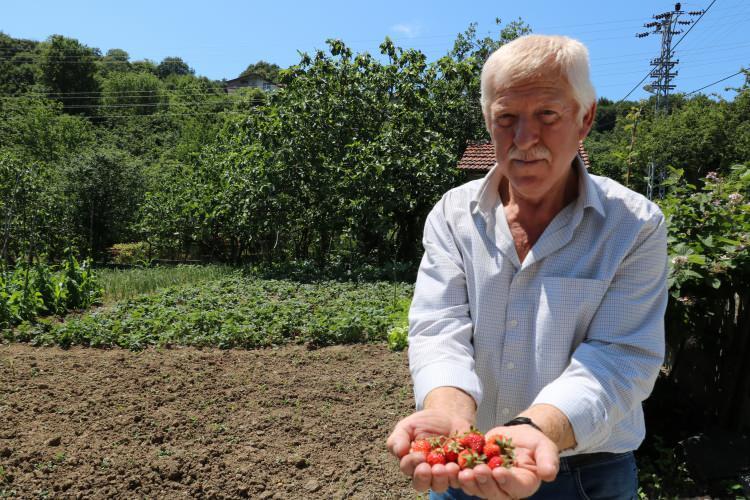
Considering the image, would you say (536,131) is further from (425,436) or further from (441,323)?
(425,436)

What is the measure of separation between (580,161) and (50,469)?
3425 mm

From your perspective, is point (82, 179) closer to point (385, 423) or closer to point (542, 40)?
point (385, 423)

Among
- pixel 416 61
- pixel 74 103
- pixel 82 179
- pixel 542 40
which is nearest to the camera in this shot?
pixel 542 40

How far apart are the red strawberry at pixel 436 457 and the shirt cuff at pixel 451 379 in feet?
0.58

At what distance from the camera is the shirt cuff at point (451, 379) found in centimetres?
136

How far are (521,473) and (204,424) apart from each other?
3.29 metres

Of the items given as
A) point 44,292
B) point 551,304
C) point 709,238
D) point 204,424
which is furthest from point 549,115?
point 44,292

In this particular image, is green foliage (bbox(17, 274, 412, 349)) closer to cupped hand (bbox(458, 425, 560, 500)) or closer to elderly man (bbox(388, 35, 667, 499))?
elderly man (bbox(388, 35, 667, 499))

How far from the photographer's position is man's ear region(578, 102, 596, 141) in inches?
57.2

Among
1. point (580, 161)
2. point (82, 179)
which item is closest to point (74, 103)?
point (82, 179)

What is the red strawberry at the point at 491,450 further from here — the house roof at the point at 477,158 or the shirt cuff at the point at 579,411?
the house roof at the point at 477,158

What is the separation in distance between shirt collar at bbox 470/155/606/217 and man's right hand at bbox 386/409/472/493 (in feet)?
1.77

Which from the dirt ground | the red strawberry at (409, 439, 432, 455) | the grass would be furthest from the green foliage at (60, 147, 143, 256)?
the red strawberry at (409, 439, 432, 455)

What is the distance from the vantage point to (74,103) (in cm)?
6525
